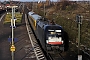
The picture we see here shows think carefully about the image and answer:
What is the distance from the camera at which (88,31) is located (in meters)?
27.8

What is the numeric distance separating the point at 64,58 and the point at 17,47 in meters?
6.99

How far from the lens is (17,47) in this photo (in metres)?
24.5

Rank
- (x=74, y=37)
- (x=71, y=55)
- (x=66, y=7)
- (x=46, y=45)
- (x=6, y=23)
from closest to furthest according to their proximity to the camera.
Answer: (x=46, y=45), (x=71, y=55), (x=74, y=37), (x=6, y=23), (x=66, y=7)

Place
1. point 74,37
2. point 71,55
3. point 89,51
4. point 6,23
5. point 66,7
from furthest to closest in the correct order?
1. point 66,7
2. point 6,23
3. point 74,37
4. point 89,51
5. point 71,55

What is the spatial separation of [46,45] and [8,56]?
405cm

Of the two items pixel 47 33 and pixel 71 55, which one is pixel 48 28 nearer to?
pixel 47 33

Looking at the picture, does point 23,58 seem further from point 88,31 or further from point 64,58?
point 88,31

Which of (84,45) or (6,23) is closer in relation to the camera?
(84,45)

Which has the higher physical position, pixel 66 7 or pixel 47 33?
pixel 47 33

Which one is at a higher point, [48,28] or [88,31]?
[48,28]

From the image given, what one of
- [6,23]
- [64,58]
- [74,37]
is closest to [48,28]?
[64,58]

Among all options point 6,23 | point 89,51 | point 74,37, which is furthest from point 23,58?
point 6,23

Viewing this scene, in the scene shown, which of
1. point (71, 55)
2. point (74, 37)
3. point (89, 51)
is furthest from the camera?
point (74, 37)

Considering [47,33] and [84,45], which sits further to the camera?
[84,45]
